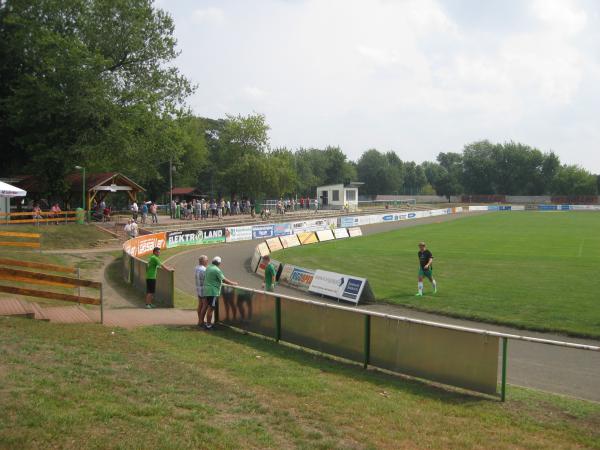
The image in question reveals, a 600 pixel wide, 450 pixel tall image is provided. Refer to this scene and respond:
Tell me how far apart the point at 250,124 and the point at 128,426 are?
235 feet

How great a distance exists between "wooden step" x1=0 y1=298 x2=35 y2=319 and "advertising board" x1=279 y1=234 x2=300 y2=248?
27118 millimetres

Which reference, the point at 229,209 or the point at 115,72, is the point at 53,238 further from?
the point at 229,209

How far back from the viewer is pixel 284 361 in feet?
32.7

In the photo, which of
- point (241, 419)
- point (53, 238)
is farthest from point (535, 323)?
point (53, 238)

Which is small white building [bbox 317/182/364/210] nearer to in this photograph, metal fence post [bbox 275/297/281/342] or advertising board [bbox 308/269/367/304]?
advertising board [bbox 308/269/367/304]

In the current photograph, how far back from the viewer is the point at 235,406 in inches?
278

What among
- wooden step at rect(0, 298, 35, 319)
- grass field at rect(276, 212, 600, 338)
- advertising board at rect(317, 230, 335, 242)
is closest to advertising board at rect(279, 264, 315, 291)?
grass field at rect(276, 212, 600, 338)

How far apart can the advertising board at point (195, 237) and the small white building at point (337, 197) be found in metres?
37.6

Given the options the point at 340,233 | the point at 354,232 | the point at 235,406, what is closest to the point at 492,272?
the point at 235,406

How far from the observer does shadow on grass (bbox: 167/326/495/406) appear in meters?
8.23

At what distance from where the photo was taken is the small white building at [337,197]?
261 feet

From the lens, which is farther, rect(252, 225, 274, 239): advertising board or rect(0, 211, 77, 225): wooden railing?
rect(252, 225, 274, 239): advertising board

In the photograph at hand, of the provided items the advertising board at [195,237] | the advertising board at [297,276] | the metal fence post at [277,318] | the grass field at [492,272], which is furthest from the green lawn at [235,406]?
the advertising board at [195,237]

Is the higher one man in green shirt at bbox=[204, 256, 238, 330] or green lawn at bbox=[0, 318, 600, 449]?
man in green shirt at bbox=[204, 256, 238, 330]
